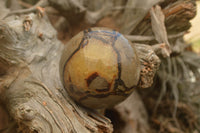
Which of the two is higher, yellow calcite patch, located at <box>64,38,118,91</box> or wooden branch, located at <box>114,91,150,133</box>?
yellow calcite patch, located at <box>64,38,118,91</box>

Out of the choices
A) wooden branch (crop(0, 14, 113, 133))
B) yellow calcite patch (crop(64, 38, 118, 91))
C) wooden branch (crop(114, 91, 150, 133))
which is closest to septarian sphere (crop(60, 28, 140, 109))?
yellow calcite patch (crop(64, 38, 118, 91))

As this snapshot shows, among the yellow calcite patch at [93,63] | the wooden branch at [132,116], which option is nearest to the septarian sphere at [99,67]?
the yellow calcite patch at [93,63]

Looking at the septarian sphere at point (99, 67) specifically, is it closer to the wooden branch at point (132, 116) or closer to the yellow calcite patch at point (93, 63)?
the yellow calcite patch at point (93, 63)

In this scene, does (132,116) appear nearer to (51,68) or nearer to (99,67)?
(51,68)

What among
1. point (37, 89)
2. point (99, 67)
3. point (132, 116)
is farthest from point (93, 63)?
point (132, 116)

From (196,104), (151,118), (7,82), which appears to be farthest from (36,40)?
(196,104)

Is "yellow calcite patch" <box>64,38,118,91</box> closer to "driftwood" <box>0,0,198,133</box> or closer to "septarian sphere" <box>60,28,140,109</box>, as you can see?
"septarian sphere" <box>60,28,140,109</box>
